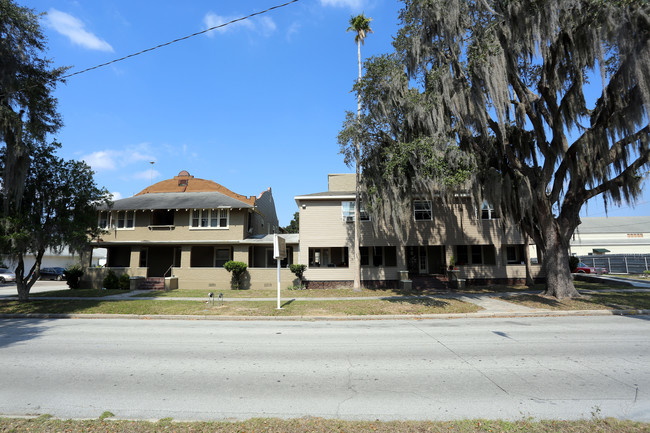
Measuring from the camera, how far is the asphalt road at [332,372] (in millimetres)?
4535

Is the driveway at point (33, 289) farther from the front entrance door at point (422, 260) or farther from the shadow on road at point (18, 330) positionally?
the front entrance door at point (422, 260)

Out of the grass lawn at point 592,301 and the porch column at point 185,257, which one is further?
the porch column at point 185,257

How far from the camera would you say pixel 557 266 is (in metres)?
15.8

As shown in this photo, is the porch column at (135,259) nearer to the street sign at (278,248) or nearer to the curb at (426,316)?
the curb at (426,316)

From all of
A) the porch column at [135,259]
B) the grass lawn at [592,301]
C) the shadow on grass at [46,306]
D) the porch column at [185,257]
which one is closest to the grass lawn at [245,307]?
the shadow on grass at [46,306]

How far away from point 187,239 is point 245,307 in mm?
12737

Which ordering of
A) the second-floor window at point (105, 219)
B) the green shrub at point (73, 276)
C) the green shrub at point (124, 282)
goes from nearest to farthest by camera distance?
the green shrub at point (124, 282) < the green shrub at point (73, 276) < the second-floor window at point (105, 219)

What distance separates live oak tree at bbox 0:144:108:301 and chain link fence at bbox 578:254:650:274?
42.6 metres

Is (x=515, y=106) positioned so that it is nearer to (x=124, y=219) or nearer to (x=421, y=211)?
(x=421, y=211)

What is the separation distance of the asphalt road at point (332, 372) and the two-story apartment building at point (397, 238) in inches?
492

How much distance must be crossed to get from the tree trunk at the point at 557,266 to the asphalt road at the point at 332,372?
5.43m

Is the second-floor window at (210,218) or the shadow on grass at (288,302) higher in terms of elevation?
the second-floor window at (210,218)

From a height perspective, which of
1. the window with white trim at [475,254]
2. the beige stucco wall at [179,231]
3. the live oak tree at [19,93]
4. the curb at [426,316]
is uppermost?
the live oak tree at [19,93]

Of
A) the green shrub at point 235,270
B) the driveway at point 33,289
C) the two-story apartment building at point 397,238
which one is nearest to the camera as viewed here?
the driveway at point 33,289
